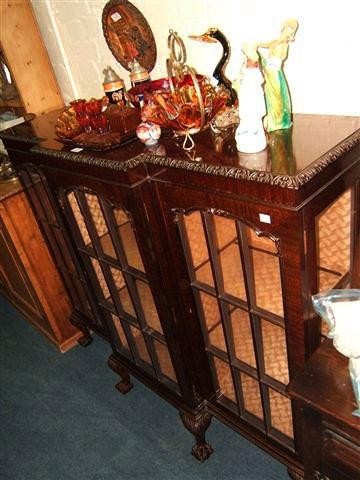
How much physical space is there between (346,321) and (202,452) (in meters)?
1.31

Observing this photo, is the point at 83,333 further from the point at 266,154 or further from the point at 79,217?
the point at 266,154

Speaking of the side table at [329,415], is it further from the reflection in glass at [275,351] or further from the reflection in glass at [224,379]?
the reflection in glass at [224,379]

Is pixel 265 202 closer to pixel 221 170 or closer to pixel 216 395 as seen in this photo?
pixel 221 170

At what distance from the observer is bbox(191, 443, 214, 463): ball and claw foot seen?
193cm

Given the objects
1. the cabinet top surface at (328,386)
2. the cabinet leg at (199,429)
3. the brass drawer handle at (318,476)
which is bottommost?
the cabinet leg at (199,429)

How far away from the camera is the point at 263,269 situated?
1.24 m

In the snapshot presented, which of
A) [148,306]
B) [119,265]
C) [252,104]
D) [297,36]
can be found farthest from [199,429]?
[297,36]

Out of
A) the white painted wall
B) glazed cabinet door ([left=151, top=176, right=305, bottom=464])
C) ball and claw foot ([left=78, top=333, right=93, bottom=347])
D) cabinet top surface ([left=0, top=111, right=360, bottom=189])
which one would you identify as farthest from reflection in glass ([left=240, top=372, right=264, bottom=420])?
ball and claw foot ([left=78, top=333, right=93, bottom=347])

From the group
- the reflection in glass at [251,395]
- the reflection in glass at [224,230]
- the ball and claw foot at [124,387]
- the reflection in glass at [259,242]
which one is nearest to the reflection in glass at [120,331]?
the ball and claw foot at [124,387]

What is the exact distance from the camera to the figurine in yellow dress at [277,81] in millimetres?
1098

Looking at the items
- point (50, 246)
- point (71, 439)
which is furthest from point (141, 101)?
point (71, 439)

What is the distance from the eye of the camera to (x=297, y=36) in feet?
4.03

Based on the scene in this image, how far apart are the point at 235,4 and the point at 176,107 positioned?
0.42 m

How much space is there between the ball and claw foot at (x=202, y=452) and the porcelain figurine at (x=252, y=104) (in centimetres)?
145
